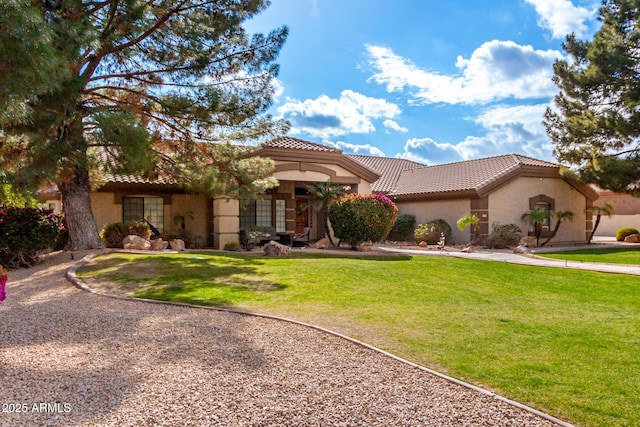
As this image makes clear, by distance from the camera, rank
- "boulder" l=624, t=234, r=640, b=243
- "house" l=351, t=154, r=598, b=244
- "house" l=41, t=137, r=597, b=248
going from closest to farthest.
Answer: "house" l=41, t=137, r=597, b=248 → "house" l=351, t=154, r=598, b=244 → "boulder" l=624, t=234, r=640, b=243

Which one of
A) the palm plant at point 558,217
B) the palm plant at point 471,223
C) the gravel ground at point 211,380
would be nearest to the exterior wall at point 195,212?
the palm plant at point 471,223

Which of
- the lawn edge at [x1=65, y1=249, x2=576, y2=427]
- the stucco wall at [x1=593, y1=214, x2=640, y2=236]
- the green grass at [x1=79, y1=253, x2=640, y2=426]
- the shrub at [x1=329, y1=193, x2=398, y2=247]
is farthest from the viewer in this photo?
the stucco wall at [x1=593, y1=214, x2=640, y2=236]

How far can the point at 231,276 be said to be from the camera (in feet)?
36.3

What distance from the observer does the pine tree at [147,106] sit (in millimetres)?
11375

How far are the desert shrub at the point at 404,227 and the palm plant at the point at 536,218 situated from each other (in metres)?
5.21

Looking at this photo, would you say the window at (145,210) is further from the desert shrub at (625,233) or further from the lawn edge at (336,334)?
the desert shrub at (625,233)

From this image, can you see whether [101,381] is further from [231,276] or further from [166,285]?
[231,276]

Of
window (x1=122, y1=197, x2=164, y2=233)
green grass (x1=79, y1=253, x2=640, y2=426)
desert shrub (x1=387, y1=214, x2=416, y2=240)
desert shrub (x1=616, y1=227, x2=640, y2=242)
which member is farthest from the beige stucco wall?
window (x1=122, y1=197, x2=164, y2=233)

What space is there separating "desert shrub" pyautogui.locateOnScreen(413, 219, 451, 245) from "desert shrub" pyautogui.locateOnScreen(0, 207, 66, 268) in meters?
15.5

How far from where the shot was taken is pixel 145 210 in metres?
20.0

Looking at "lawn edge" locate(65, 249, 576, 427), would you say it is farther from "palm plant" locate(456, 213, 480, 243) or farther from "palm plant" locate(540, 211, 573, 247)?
"palm plant" locate(540, 211, 573, 247)

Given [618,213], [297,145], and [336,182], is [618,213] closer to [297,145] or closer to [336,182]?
[336,182]

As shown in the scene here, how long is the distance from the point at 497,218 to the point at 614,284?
35.8 ft

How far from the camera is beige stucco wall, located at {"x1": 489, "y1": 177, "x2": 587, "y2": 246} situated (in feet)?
74.8
